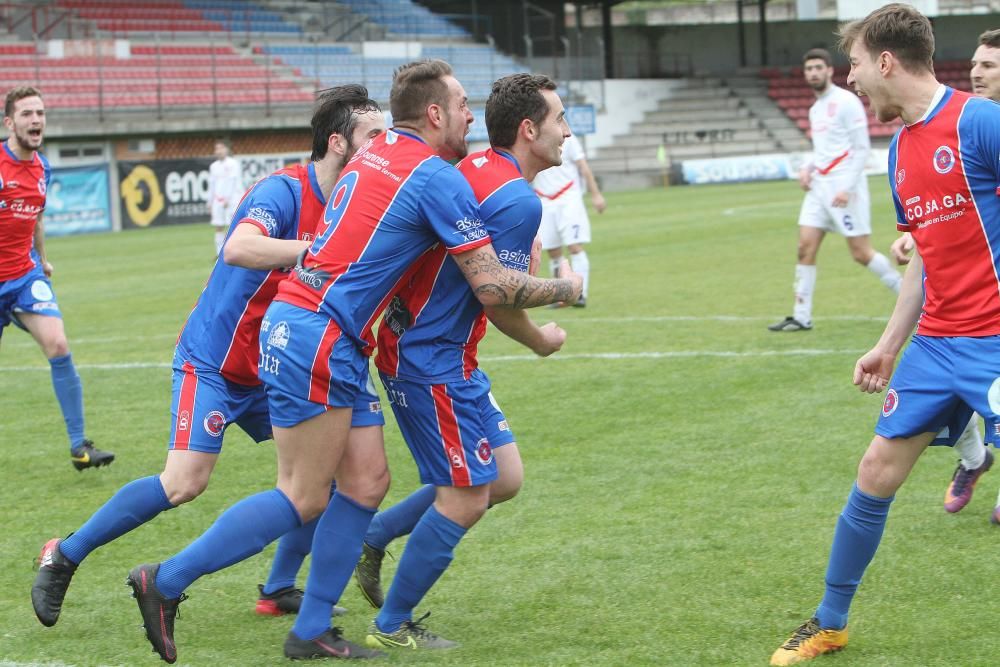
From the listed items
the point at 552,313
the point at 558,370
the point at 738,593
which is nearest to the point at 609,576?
the point at 738,593

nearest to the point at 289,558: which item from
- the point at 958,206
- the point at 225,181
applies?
the point at 958,206

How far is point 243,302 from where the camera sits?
197 inches

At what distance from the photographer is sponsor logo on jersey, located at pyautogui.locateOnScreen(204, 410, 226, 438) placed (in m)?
4.92

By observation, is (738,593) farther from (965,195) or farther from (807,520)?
(965,195)

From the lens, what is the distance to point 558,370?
10.3m

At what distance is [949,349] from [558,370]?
247 inches

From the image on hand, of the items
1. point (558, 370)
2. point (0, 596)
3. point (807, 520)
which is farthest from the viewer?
point (558, 370)

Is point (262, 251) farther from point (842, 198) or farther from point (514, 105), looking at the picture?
point (842, 198)

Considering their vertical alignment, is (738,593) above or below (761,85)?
below

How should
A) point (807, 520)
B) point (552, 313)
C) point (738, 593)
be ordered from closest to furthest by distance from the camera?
point (738, 593), point (807, 520), point (552, 313)

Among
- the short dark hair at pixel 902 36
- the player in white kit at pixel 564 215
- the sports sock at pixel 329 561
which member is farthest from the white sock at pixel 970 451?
the player in white kit at pixel 564 215

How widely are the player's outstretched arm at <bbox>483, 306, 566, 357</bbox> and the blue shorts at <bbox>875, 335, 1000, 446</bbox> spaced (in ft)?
3.85

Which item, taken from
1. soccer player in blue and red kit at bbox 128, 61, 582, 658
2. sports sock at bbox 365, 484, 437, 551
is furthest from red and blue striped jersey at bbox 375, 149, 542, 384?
sports sock at bbox 365, 484, 437, 551

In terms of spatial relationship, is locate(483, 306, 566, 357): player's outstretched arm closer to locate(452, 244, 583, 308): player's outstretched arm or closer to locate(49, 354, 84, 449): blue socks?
locate(452, 244, 583, 308): player's outstretched arm
